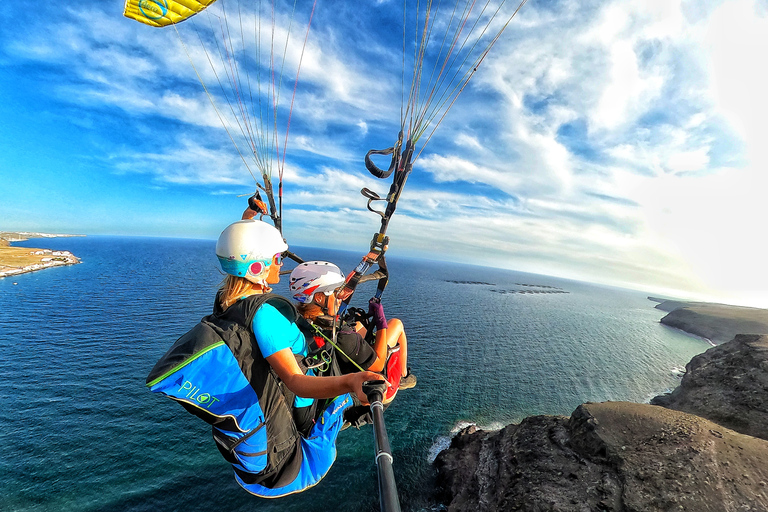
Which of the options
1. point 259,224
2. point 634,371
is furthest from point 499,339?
point 259,224

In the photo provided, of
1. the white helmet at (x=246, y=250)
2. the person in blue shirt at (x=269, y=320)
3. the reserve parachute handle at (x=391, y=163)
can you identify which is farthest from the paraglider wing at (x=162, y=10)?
the person in blue shirt at (x=269, y=320)

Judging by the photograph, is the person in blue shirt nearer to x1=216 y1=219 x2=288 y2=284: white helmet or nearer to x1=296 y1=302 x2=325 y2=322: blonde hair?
x1=216 y1=219 x2=288 y2=284: white helmet

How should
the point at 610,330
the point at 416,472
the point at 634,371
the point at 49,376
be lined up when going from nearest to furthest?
the point at 416,472
the point at 49,376
the point at 634,371
the point at 610,330

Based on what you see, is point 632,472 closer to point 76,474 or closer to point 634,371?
point 76,474

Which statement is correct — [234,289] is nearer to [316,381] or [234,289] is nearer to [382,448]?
[316,381]

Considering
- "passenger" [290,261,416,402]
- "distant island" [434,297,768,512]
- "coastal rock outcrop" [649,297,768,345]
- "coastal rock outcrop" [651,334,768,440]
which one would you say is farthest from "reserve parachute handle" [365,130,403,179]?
"coastal rock outcrop" [649,297,768,345]
